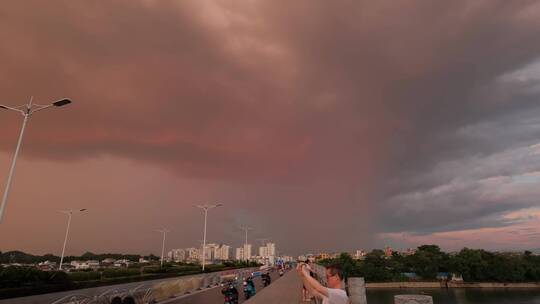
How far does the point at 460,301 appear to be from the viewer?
338 ft

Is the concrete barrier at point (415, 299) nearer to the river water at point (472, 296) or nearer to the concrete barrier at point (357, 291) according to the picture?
the concrete barrier at point (357, 291)

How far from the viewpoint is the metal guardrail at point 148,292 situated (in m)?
14.3

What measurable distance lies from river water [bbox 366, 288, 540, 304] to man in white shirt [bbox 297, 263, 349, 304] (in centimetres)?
11496

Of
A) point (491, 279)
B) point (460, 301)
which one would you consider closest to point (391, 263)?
point (491, 279)

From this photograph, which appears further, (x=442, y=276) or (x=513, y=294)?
(x=442, y=276)

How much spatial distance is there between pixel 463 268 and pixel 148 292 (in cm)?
14863

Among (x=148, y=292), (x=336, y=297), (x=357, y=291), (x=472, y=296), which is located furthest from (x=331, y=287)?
(x=472, y=296)

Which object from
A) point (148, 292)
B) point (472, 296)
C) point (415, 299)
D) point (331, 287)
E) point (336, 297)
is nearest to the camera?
point (336, 297)

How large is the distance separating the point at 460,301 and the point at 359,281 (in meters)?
121

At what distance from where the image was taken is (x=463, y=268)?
5197 inches

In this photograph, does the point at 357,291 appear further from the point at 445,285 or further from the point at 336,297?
the point at 445,285

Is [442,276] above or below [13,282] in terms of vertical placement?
below

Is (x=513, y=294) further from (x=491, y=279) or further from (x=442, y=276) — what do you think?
(x=442, y=276)

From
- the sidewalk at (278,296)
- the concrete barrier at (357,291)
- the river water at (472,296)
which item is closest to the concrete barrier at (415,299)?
the concrete barrier at (357,291)
